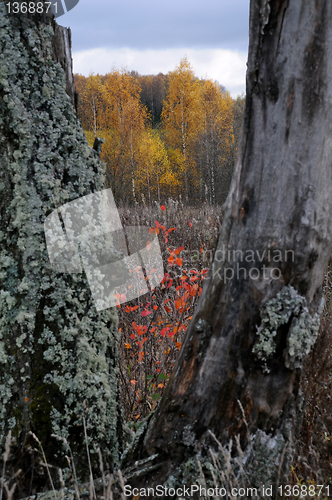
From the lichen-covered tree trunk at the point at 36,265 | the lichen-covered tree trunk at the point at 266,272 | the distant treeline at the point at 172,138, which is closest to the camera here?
the lichen-covered tree trunk at the point at 266,272

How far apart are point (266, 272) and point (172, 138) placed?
25.7 meters

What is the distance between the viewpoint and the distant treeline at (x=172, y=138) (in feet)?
65.5

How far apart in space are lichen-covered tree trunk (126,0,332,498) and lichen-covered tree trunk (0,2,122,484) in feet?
1.45

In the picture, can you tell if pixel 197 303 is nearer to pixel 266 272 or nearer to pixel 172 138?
pixel 266 272

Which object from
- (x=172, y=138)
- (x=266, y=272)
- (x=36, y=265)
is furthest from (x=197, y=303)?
(x=172, y=138)

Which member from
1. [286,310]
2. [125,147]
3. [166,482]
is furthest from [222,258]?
[125,147]

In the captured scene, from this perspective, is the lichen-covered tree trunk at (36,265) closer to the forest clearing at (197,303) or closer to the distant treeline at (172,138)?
the forest clearing at (197,303)

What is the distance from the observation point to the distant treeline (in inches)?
786

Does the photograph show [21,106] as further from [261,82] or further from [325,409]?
[325,409]

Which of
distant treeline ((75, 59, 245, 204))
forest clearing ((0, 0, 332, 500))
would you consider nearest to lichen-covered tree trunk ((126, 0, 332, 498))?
forest clearing ((0, 0, 332, 500))

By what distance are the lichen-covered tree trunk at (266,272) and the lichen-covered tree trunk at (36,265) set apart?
1.45 ft

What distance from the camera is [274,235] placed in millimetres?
1265

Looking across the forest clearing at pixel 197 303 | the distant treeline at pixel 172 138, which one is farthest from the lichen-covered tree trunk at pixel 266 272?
the distant treeline at pixel 172 138

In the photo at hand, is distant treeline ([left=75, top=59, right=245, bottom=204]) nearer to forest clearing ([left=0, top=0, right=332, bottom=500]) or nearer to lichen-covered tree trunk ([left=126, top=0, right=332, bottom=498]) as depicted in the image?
forest clearing ([left=0, top=0, right=332, bottom=500])
